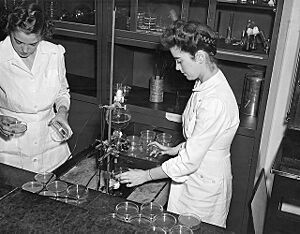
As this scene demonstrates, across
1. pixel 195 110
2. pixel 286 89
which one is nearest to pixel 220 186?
pixel 195 110

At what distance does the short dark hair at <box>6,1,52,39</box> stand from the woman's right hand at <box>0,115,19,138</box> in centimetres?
35

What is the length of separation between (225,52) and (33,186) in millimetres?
1194

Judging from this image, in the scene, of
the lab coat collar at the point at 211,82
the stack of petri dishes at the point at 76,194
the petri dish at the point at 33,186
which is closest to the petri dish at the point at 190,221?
the stack of petri dishes at the point at 76,194

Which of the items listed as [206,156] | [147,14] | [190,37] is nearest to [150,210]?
[206,156]

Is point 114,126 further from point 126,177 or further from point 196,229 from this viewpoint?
point 196,229

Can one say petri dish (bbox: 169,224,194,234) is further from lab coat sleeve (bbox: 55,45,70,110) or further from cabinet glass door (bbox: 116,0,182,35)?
cabinet glass door (bbox: 116,0,182,35)

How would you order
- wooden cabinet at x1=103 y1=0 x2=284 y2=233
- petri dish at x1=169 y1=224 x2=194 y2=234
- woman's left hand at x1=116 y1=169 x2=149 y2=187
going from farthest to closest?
wooden cabinet at x1=103 y1=0 x2=284 y2=233, woman's left hand at x1=116 y1=169 x2=149 y2=187, petri dish at x1=169 y1=224 x2=194 y2=234

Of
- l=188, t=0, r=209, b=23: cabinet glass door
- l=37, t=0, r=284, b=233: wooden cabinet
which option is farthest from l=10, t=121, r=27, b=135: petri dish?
l=188, t=0, r=209, b=23: cabinet glass door

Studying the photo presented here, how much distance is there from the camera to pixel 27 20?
1.52 metres

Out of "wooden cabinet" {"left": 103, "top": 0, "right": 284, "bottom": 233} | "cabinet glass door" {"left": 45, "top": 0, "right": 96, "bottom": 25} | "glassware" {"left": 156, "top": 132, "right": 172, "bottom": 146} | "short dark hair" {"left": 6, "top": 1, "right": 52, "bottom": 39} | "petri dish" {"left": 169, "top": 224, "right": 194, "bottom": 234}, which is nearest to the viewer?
"petri dish" {"left": 169, "top": 224, "right": 194, "bottom": 234}

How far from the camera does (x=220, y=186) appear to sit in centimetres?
158

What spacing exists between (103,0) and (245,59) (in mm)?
847

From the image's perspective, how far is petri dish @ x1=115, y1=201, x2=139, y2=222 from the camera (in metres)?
1.04

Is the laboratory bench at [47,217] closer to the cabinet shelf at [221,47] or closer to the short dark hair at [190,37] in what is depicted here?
the short dark hair at [190,37]
